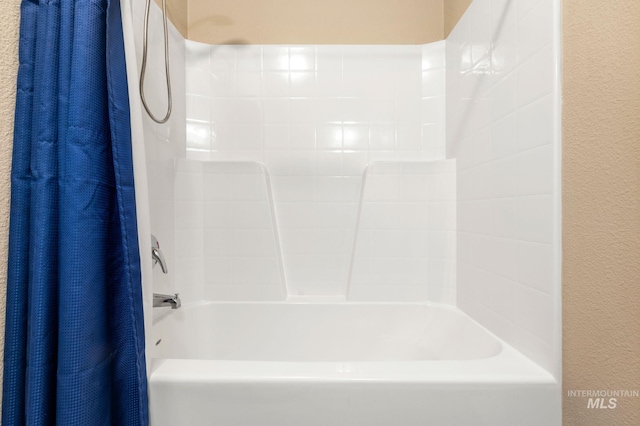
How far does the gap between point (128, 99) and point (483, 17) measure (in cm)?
127

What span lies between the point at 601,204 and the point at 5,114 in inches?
54.3

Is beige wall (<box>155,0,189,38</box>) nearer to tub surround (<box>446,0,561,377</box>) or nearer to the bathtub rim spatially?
tub surround (<box>446,0,561,377</box>)

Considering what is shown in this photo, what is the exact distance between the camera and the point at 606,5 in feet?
2.60

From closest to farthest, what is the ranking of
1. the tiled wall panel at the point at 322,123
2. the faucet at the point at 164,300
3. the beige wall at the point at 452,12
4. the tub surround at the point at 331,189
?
the faucet at the point at 164,300
the tub surround at the point at 331,189
the beige wall at the point at 452,12
the tiled wall panel at the point at 322,123

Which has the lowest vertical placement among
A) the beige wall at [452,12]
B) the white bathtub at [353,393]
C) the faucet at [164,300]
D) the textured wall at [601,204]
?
the white bathtub at [353,393]

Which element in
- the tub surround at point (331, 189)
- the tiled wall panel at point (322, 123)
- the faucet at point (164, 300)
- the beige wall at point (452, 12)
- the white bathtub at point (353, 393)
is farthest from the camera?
the tiled wall panel at point (322, 123)

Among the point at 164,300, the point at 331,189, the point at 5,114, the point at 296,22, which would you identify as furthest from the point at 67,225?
the point at 296,22

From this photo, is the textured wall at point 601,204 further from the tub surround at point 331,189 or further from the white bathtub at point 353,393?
the tub surround at point 331,189

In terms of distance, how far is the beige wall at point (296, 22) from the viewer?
1.83 metres

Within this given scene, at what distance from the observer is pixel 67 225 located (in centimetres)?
81

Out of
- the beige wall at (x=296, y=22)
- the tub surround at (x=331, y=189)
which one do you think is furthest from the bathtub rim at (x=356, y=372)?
the beige wall at (x=296, y=22)

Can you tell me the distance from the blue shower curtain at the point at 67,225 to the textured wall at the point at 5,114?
1.0 inches

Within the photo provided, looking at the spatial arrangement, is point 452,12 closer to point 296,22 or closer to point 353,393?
point 296,22

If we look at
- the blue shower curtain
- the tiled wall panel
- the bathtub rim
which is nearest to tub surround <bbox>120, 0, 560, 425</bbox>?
the tiled wall panel
